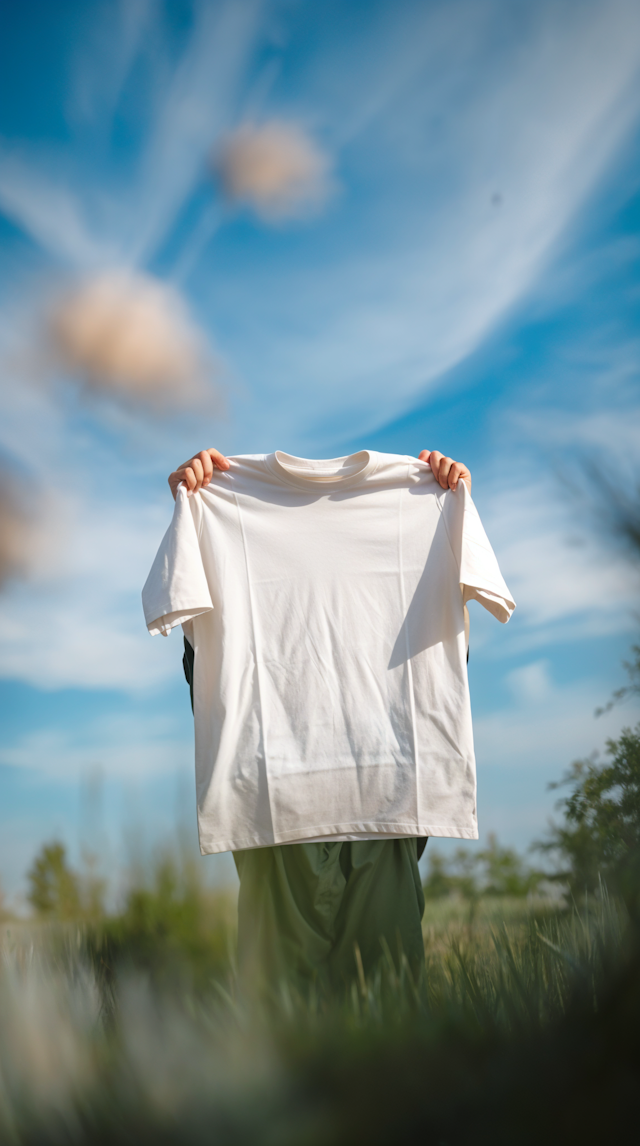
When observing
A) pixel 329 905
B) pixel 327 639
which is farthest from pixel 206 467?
pixel 329 905

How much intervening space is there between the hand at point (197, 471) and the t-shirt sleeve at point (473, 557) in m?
0.81

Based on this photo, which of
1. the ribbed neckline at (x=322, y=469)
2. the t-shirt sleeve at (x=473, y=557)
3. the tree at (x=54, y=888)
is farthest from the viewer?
the ribbed neckline at (x=322, y=469)

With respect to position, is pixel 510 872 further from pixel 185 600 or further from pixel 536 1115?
pixel 185 600

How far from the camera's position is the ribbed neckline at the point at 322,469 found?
2410 mm

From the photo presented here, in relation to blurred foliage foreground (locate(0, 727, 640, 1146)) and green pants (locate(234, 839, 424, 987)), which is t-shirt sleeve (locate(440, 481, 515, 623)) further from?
blurred foliage foreground (locate(0, 727, 640, 1146))

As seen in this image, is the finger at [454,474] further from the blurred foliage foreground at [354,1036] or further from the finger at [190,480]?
the blurred foliage foreground at [354,1036]

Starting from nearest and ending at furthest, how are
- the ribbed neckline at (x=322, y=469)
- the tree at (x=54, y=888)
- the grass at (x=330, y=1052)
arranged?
1. the grass at (x=330, y=1052)
2. the tree at (x=54, y=888)
3. the ribbed neckline at (x=322, y=469)

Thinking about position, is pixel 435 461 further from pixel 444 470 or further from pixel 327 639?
pixel 327 639

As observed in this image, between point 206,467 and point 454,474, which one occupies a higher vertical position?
point 206,467

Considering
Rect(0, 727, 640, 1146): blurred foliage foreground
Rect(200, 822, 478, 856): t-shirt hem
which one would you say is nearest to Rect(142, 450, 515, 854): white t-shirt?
Rect(200, 822, 478, 856): t-shirt hem

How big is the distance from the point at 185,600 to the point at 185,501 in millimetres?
387

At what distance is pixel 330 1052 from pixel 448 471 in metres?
1.89

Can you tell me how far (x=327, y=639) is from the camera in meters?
2.26

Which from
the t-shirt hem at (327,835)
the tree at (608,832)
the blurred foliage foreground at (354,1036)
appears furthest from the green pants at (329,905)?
the tree at (608,832)
